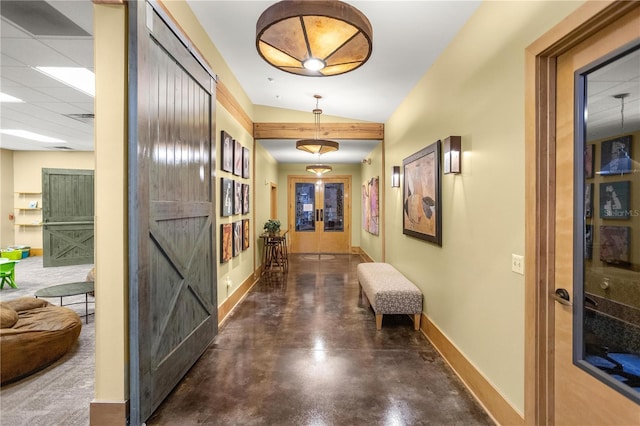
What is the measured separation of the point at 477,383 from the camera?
2.28 meters

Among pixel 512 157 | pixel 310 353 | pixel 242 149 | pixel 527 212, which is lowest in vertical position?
pixel 310 353

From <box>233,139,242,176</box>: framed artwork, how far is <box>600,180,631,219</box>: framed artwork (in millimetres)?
3926

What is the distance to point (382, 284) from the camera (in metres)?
3.81

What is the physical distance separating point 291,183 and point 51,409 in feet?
26.7

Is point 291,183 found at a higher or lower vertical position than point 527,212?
higher

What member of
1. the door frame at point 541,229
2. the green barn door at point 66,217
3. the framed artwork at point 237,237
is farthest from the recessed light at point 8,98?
the door frame at point 541,229

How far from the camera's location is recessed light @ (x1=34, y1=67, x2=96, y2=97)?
11.8 feet

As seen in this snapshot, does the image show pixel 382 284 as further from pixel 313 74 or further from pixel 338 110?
pixel 338 110

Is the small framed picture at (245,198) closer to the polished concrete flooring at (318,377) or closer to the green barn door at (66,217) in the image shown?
the polished concrete flooring at (318,377)

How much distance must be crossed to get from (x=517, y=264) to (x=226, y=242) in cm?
330

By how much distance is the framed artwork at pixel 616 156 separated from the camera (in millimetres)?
1308

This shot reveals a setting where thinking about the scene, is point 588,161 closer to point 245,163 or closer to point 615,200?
point 615,200

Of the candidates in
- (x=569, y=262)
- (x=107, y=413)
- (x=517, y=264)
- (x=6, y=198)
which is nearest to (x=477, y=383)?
(x=517, y=264)

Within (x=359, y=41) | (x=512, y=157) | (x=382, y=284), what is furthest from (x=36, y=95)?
(x=512, y=157)
